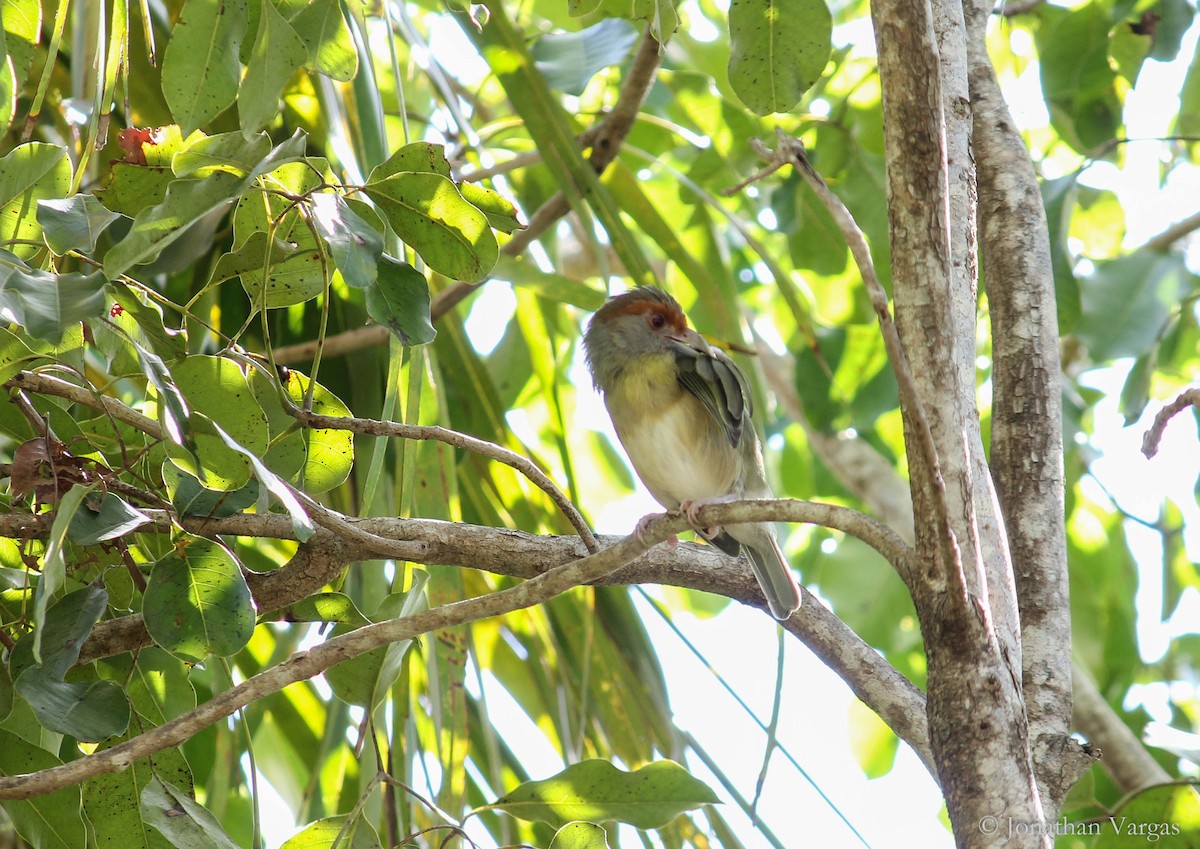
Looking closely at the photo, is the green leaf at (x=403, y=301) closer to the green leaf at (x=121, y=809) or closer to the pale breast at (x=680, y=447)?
the green leaf at (x=121, y=809)

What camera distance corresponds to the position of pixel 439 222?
1.55 metres

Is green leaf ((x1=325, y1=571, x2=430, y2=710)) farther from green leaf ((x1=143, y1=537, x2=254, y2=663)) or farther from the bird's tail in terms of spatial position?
the bird's tail

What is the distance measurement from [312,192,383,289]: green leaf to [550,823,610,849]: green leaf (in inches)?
29.7

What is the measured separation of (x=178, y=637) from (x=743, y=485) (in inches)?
75.8

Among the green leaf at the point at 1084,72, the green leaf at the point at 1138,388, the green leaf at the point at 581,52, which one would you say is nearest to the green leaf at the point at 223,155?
the green leaf at the point at 581,52

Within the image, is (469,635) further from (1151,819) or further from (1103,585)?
(1103,585)

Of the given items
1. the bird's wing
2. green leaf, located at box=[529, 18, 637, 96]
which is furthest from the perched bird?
green leaf, located at box=[529, 18, 637, 96]

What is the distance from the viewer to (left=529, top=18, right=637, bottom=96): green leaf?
9.61 feet

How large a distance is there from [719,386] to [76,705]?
1782 mm

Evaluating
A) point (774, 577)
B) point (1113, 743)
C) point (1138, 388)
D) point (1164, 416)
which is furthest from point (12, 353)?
point (1113, 743)

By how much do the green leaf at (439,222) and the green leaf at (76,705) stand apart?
69cm

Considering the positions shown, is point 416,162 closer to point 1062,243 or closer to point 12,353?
point 12,353

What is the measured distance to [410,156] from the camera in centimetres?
150

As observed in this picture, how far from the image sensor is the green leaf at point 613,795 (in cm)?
Result: 165
